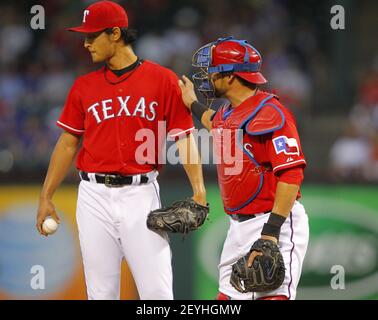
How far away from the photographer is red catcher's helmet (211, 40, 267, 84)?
14.7ft

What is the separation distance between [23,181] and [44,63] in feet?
12.2

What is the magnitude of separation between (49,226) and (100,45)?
1.09 metres

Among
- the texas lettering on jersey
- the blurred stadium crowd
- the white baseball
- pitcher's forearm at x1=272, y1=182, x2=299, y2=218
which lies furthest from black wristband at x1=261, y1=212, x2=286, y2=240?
the blurred stadium crowd

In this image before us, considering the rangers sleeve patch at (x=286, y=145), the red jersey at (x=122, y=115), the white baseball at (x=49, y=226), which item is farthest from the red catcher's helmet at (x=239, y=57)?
the white baseball at (x=49, y=226)

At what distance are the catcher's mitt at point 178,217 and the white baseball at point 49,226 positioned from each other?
58 cm

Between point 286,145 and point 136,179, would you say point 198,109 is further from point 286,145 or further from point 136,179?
point 286,145

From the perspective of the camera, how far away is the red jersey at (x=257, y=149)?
4.23 meters

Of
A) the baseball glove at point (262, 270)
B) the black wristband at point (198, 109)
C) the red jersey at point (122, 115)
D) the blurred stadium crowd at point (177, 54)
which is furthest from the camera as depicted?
the blurred stadium crowd at point (177, 54)

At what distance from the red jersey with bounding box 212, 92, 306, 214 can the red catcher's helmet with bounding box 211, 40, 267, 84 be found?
0.11 m

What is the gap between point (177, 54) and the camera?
11.0 meters

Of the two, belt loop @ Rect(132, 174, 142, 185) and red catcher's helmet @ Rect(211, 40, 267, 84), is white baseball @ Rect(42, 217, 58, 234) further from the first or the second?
red catcher's helmet @ Rect(211, 40, 267, 84)

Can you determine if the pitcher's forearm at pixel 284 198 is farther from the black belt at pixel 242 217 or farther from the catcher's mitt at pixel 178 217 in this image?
the catcher's mitt at pixel 178 217

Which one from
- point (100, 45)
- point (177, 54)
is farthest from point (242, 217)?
point (177, 54)
